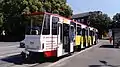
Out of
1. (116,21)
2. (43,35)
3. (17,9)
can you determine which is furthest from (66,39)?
(116,21)

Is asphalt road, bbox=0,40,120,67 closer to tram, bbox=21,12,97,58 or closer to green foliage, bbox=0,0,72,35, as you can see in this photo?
tram, bbox=21,12,97,58

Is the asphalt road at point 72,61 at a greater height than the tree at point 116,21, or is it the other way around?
the tree at point 116,21

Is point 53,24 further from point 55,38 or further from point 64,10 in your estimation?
point 64,10

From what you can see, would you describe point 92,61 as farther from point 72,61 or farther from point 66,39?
point 66,39

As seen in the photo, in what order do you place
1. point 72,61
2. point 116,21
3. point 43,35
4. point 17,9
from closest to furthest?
1. point 43,35
2. point 72,61
3. point 17,9
4. point 116,21

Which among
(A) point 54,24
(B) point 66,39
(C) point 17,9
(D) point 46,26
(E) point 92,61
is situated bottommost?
(E) point 92,61

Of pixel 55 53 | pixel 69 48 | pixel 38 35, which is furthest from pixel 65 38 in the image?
pixel 38 35

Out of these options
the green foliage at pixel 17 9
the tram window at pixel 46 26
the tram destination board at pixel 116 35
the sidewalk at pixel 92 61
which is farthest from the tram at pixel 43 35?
the green foliage at pixel 17 9

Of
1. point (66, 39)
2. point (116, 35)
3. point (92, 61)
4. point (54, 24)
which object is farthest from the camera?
point (116, 35)

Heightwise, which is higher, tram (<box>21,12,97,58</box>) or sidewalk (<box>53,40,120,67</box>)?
tram (<box>21,12,97,58</box>)

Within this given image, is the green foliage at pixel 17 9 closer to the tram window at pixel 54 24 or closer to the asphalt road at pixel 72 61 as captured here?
the asphalt road at pixel 72 61

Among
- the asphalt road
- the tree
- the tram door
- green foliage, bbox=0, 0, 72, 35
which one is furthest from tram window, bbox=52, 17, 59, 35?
the tree

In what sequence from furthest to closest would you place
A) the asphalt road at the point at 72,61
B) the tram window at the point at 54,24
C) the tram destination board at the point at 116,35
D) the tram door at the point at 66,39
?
the tram destination board at the point at 116,35 → the tram door at the point at 66,39 → the tram window at the point at 54,24 → the asphalt road at the point at 72,61

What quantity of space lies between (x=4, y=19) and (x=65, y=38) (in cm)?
3906
